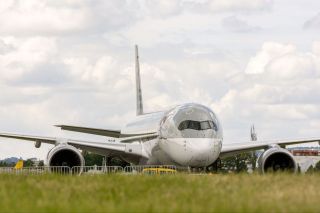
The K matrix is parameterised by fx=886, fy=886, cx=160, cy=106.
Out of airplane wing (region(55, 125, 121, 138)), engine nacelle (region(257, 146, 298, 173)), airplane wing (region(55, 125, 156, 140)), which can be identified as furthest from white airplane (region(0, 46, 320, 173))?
airplane wing (region(55, 125, 121, 138))

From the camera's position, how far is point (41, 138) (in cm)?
3922

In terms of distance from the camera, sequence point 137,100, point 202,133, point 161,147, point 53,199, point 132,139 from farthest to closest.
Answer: point 137,100, point 132,139, point 161,147, point 202,133, point 53,199

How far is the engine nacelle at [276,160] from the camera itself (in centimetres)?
3712

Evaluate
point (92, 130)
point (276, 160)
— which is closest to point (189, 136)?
point (276, 160)

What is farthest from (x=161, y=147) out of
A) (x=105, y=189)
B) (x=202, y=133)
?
(x=105, y=189)

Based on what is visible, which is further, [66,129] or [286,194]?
[66,129]

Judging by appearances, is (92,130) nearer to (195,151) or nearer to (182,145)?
(182,145)

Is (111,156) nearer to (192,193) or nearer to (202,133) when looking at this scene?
(202,133)

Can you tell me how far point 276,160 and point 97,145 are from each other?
8595mm

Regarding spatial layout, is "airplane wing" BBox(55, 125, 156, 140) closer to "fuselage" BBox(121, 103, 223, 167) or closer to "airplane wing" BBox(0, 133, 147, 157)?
"airplane wing" BBox(0, 133, 147, 157)

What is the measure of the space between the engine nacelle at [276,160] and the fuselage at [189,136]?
2.07m

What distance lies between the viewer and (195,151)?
37281 mm

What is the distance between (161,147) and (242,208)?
2553 cm

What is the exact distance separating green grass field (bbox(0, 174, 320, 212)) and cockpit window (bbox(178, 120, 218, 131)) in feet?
49.1
